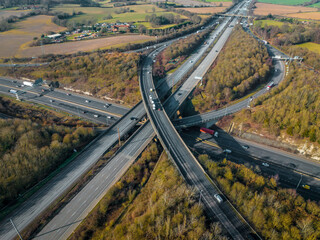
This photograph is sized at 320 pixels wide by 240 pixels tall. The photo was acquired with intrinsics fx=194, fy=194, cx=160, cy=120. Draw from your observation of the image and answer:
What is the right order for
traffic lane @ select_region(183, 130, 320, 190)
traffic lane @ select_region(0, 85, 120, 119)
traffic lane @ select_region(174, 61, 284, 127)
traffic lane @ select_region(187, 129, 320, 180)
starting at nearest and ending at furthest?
traffic lane @ select_region(183, 130, 320, 190) < traffic lane @ select_region(187, 129, 320, 180) < traffic lane @ select_region(174, 61, 284, 127) < traffic lane @ select_region(0, 85, 120, 119)

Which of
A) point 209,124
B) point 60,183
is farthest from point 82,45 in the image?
point 60,183

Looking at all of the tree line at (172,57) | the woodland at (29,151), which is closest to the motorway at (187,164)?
the tree line at (172,57)

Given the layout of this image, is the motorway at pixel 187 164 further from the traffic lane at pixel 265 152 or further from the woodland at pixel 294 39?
the woodland at pixel 294 39

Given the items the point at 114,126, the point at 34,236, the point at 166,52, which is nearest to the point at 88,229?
the point at 34,236

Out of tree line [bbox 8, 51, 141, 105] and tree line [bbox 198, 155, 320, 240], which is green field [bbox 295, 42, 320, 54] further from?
tree line [bbox 198, 155, 320, 240]

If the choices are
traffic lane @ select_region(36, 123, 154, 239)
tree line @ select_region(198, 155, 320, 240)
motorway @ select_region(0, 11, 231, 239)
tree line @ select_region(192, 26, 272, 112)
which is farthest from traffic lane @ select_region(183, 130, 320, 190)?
motorway @ select_region(0, 11, 231, 239)

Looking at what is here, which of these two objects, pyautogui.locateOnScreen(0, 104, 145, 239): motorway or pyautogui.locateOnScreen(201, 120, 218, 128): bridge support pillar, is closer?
pyautogui.locateOnScreen(0, 104, 145, 239): motorway
